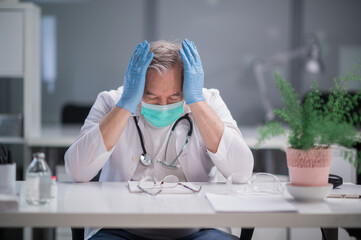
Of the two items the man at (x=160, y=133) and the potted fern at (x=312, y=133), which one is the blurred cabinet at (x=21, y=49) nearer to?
the man at (x=160, y=133)

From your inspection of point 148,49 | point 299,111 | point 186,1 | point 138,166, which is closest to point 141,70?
point 148,49

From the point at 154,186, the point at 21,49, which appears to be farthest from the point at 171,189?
the point at 21,49

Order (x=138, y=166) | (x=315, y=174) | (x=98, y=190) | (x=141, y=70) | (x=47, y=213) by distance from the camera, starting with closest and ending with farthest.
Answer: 1. (x=47, y=213)
2. (x=315, y=174)
3. (x=98, y=190)
4. (x=141, y=70)
5. (x=138, y=166)

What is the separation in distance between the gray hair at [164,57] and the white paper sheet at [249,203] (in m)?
0.54

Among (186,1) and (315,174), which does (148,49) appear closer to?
(315,174)

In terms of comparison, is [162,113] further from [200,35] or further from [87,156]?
[200,35]

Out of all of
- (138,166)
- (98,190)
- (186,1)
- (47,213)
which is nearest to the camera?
(47,213)

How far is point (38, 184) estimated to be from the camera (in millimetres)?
1279

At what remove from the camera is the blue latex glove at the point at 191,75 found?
1690mm

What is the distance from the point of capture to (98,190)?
4.92 feet

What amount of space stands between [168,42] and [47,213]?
0.94 m

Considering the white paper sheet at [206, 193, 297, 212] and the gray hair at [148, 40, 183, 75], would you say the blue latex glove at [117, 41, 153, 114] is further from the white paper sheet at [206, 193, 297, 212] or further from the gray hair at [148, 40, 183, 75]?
the white paper sheet at [206, 193, 297, 212]

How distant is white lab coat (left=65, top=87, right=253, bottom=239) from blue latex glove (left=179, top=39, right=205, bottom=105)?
15 cm

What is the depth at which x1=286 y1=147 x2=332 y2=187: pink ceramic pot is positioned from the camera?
132 cm
